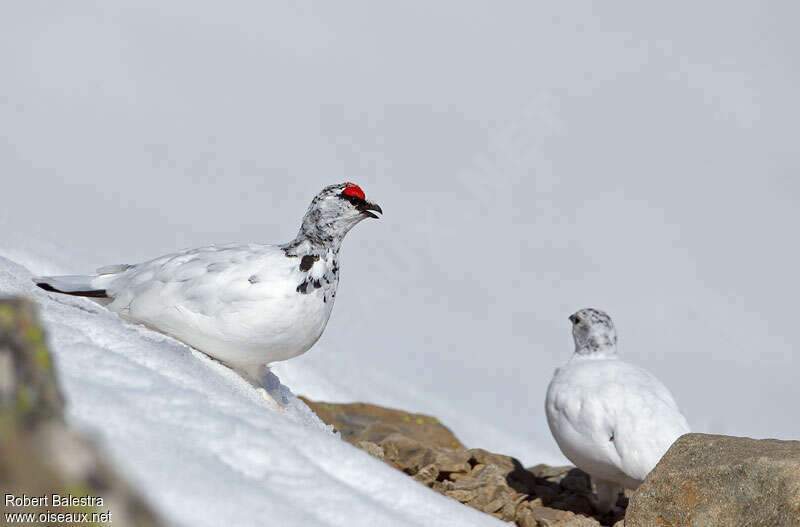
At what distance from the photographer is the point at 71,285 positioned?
4012 mm

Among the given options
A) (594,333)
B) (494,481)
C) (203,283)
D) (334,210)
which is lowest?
(494,481)

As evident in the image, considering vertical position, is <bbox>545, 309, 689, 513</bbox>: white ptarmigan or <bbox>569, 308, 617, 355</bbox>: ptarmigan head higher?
<bbox>569, 308, 617, 355</bbox>: ptarmigan head

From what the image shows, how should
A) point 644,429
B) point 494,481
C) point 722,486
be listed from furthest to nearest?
point 494,481
point 644,429
point 722,486

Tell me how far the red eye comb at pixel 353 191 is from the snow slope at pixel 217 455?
4.57 ft

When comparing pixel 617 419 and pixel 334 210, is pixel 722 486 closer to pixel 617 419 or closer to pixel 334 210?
pixel 617 419

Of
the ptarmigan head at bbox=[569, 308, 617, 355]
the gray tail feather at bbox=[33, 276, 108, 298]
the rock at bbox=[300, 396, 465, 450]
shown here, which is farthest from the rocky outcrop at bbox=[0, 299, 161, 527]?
the rock at bbox=[300, 396, 465, 450]

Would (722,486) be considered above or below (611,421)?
below

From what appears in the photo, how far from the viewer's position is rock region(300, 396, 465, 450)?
300 inches

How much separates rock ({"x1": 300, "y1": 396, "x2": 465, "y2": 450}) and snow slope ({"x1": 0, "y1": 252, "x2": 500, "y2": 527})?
4573 millimetres

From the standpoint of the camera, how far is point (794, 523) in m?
3.35

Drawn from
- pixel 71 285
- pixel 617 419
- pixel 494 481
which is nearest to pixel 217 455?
pixel 71 285

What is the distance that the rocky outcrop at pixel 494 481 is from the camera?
4.96 meters

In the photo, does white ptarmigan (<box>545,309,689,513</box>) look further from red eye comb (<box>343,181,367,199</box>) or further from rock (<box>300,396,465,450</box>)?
rock (<box>300,396,465,450</box>)

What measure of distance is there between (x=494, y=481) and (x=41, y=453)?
4.20 meters
